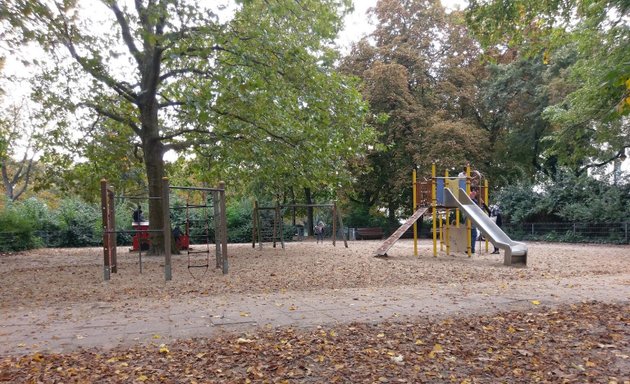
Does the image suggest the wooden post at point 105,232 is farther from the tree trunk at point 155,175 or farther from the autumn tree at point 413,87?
the autumn tree at point 413,87

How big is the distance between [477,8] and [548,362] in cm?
630

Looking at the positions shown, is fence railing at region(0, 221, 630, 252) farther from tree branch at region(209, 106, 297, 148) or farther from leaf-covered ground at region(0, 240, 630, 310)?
tree branch at region(209, 106, 297, 148)

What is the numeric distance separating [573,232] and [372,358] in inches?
848

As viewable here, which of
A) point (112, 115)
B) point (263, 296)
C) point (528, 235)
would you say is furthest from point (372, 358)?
point (528, 235)

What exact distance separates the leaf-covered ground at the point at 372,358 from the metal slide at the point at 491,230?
620 centimetres

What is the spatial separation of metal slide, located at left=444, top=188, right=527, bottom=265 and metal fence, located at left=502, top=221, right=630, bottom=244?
432 inches

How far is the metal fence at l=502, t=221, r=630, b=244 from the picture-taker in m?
21.1

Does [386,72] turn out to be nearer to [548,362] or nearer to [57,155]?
[57,155]

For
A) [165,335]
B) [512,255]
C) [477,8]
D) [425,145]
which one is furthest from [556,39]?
[425,145]

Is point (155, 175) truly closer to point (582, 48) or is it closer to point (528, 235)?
point (582, 48)

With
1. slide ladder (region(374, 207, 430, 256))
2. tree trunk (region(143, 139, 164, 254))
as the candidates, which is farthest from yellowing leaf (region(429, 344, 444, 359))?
tree trunk (region(143, 139, 164, 254))

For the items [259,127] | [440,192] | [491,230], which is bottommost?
[491,230]

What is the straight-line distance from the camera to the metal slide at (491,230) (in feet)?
37.6

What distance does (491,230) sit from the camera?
496 inches
